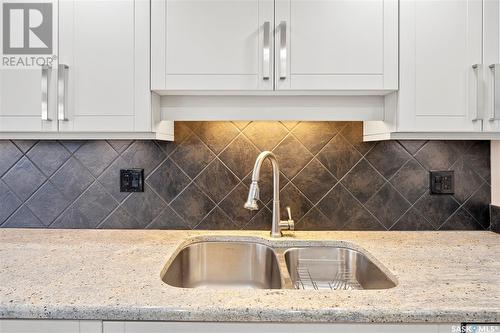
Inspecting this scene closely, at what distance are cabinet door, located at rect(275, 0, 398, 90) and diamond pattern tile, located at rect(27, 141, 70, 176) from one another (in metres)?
1.09

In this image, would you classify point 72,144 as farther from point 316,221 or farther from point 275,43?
point 316,221

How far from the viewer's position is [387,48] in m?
1.25

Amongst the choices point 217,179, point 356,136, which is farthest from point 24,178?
point 356,136

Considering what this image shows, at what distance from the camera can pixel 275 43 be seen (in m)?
1.24

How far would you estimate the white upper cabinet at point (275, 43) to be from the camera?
125 cm

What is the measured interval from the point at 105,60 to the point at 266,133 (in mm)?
739

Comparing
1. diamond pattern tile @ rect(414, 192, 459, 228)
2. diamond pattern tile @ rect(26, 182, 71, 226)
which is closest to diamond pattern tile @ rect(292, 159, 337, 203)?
diamond pattern tile @ rect(414, 192, 459, 228)

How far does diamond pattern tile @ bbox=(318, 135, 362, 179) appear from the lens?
1.57 m

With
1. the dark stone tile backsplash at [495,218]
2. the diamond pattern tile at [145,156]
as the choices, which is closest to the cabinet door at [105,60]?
the diamond pattern tile at [145,156]

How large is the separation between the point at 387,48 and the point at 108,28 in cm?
105

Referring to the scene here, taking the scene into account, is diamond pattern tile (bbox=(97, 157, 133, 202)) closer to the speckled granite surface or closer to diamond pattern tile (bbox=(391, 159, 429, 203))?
the speckled granite surface

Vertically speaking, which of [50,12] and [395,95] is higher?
[50,12]

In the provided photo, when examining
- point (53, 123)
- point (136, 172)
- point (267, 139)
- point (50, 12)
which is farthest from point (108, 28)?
point (267, 139)

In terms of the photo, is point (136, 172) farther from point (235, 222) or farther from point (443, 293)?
point (443, 293)
